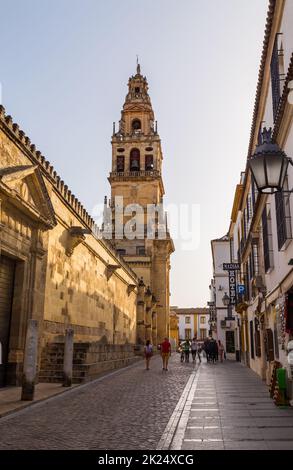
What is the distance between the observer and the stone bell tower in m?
48.3

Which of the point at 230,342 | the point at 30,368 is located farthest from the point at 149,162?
the point at 30,368

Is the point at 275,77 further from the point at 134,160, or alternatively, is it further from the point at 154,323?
the point at 134,160

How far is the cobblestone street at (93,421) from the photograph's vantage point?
6.00 metres

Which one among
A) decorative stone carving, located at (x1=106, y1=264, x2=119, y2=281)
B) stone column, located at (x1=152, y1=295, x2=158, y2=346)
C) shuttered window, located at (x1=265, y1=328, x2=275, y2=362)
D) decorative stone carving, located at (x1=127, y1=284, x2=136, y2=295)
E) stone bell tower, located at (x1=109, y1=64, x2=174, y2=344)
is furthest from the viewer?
stone bell tower, located at (x1=109, y1=64, x2=174, y2=344)

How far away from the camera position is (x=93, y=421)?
7551 millimetres

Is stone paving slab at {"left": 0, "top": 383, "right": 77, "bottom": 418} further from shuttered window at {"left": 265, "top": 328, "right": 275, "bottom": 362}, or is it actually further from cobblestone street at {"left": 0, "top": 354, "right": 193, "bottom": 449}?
shuttered window at {"left": 265, "top": 328, "right": 275, "bottom": 362}

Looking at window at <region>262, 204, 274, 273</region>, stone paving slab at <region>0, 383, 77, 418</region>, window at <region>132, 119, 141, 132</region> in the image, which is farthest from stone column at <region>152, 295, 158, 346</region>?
stone paving slab at <region>0, 383, 77, 418</region>

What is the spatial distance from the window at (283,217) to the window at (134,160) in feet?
144

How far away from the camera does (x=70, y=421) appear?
Answer: 24.8ft

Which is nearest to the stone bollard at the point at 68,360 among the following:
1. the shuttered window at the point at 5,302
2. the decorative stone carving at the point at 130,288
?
the shuttered window at the point at 5,302

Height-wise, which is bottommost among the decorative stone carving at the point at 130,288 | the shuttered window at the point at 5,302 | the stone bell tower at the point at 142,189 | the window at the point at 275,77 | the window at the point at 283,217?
the shuttered window at the point at 5,302

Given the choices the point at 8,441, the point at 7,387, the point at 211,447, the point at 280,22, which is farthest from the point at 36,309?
the point at 280,22

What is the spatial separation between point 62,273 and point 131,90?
46.5m

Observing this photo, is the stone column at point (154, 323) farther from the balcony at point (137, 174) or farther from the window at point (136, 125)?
the window at point (136, 125)
